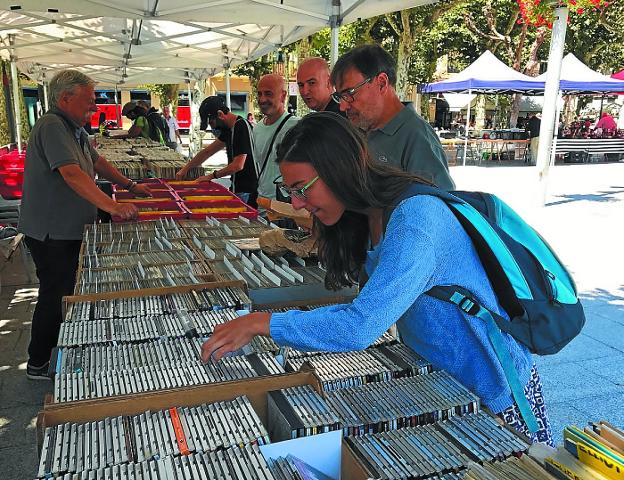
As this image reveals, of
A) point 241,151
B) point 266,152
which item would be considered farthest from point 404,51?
point 266,152

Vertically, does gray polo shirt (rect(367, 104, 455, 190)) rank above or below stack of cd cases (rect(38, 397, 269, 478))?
above

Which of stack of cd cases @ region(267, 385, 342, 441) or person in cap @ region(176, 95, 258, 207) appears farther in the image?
person in cap @ region(176, 95, 258, 207)

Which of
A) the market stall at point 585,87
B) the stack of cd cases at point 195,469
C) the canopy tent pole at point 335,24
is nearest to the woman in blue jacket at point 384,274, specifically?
the stack of cd cases at point 195,469

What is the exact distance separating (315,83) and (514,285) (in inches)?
114

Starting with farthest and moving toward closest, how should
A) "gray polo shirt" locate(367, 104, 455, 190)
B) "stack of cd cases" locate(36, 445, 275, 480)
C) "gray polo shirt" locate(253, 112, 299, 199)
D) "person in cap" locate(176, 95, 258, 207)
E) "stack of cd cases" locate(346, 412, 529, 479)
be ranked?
"person in cap" locate(176, 95, 258, 207)
"gray polo shirt" locate(253, 112, 299, 199)
"gray polo shirt" locate(367, 104, 455, 190)
"stack of cd cases" locate(346, 412, 529, 479)
"stack of cd cases" locate(36, 445, 275, 480)

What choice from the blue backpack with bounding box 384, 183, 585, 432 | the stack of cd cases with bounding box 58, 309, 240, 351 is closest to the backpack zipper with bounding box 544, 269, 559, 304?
the blue backpack with bounding box 384, 183, 585, 432

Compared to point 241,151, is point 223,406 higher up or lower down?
lower down

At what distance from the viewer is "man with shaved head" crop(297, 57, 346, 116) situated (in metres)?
3.98

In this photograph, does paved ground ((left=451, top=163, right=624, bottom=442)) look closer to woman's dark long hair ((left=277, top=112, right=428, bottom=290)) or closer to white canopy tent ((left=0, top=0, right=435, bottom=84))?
woman's dark long hair ((left=277, top=112, right=428, bottom=290))

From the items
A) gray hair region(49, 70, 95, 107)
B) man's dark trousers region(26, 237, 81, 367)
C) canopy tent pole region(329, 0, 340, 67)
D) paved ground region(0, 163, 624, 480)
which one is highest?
canopy tent pole region(329, 0, 340, 67)

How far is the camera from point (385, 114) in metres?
2.86

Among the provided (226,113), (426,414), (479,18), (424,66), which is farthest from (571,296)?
(479,18)

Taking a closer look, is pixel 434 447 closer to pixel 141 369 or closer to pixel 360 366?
pixel 360 366

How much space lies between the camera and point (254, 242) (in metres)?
2.89
